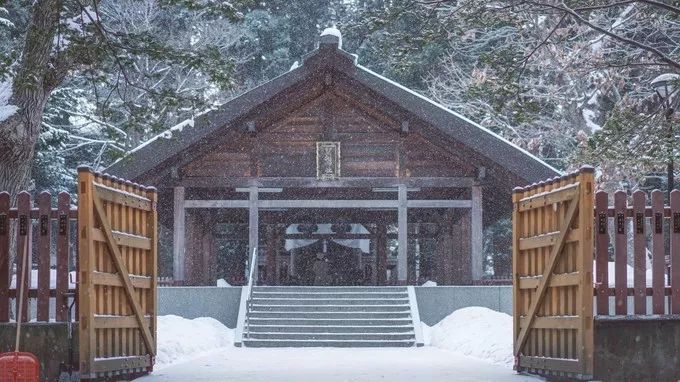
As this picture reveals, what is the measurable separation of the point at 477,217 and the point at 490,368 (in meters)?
12.1

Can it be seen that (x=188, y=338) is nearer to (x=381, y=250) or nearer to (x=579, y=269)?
(x=579, y=269)

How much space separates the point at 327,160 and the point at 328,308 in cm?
459

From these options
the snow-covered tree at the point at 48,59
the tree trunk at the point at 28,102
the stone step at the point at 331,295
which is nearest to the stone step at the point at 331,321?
the stone step at the point at 331,295

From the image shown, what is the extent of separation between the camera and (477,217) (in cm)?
2369

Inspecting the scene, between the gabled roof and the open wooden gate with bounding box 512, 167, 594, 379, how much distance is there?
34.8 feet

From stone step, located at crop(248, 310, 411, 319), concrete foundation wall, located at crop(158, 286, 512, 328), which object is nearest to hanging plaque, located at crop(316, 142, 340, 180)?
concrete foundation wall, located at crop(158, 286, 512, 328)

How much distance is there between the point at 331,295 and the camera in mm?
21344

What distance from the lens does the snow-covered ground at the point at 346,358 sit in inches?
423

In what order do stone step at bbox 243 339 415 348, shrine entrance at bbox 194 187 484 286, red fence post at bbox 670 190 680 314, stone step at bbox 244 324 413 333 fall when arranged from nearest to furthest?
1. red fence post at bbox 670 190 680 314
2. stone step at bbox 243 339 415 348
3. stone step at bbox 244 324 413 333
4. shrine entrance at bbox 194 187 484 286

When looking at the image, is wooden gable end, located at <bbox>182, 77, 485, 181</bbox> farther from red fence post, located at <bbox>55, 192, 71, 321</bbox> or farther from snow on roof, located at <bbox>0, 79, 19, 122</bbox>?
red fence post, located at <bbox>55, 192, 71, 321</bbox>

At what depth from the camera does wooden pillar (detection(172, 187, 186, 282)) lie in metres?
23.2

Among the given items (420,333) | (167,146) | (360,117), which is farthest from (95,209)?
(360,117)

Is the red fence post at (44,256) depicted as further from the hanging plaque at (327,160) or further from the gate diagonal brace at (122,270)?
the hanging plaque at (327,160)

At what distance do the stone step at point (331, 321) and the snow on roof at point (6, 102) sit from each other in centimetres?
841
